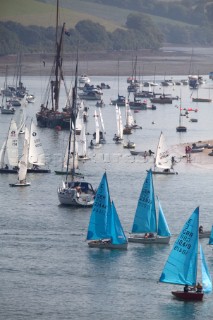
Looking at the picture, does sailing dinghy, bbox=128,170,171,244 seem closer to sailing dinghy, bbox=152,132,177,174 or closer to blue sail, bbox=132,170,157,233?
blue sail, bbox=132,170,157,233

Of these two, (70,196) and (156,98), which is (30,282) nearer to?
(70,196)

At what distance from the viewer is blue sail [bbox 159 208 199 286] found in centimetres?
6981

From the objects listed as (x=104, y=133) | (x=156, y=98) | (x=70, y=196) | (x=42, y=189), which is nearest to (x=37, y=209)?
(x=70, y=196)

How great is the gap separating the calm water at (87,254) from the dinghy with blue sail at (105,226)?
570 millimetres

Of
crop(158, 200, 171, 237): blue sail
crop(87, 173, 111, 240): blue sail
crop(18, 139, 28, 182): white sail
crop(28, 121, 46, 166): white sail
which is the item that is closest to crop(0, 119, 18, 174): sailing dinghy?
crop(28, 121, 46, 166): white sail

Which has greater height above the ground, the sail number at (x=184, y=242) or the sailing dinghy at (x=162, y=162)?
the sail number at (x=184, y=242)

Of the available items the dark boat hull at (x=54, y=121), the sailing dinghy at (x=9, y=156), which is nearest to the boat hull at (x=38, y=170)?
the sailing dinghy at (x=9, y=156)

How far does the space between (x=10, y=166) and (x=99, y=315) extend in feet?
142

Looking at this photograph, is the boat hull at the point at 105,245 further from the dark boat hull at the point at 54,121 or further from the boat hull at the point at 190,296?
the dark boat hull at the point at 54,121

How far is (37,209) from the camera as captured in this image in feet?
306

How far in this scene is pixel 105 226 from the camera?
8050 centimetres

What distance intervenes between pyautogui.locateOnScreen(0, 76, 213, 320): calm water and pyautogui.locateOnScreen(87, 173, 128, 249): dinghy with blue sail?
1.87 ft

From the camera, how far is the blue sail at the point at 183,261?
69.8m

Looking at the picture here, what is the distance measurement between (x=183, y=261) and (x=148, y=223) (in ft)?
38.8
